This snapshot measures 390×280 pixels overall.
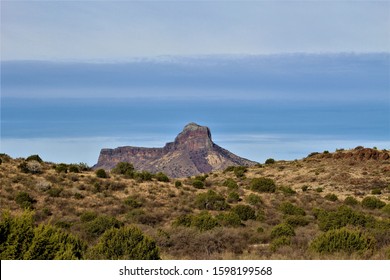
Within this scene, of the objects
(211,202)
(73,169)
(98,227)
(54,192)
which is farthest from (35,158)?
(98,227)

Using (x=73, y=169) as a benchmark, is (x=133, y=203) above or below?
below

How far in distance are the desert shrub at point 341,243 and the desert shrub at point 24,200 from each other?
96.3 ft

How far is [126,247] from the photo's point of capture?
19.8 metres

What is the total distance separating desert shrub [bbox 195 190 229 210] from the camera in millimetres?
47625

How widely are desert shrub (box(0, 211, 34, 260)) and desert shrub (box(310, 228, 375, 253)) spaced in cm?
1110

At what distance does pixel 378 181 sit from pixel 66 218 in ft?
148

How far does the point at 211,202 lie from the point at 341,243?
27.4 metres

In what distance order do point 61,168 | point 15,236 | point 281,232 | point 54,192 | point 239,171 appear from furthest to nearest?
1. point 239,171
2. point 61,168
3. point 54,192
4. point 281,232
5. point 15,236

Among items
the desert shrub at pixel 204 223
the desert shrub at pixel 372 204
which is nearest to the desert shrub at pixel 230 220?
the desert shrub at pixel 204 223

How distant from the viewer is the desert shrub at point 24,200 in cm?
4466

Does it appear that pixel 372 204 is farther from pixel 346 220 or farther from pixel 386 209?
pixel 346 220

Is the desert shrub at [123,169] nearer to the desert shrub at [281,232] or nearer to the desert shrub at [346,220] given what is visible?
the desert shrub at [346,220]

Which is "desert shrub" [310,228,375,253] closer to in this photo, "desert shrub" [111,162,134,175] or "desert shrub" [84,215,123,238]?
"desert shrub" [84,215,123,238]

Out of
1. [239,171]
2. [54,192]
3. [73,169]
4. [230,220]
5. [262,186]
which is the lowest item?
[230,220]
